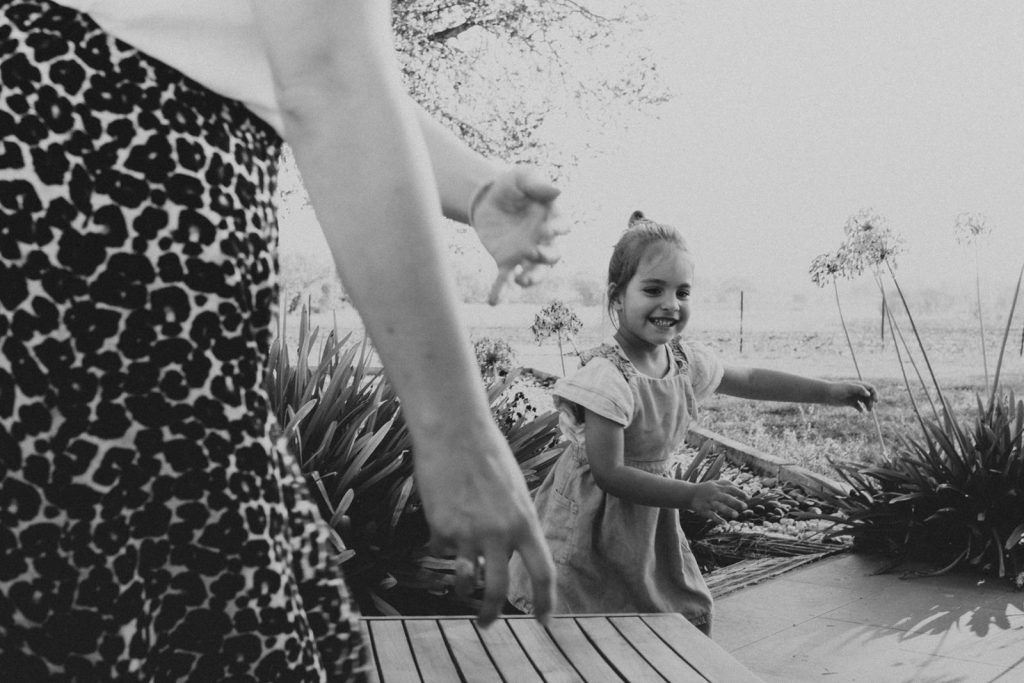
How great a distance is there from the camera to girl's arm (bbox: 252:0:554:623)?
801mm

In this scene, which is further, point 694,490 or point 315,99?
point 694,490

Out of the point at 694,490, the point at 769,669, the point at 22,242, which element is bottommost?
the point at 769,669

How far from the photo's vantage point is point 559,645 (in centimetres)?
210

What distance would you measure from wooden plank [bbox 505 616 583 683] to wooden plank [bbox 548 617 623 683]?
0.05 feet

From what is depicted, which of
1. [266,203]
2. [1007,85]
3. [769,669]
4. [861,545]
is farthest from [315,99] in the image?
[1007,85]

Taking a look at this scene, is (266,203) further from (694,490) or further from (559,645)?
(694,490)

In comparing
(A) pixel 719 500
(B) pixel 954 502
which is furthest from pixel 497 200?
(B) pixel 954 502

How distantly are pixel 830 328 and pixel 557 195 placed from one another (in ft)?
45.3

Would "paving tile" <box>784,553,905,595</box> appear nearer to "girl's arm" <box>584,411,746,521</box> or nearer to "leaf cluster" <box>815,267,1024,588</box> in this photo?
"leaf cluster" <box>815,267,1024,588</box>

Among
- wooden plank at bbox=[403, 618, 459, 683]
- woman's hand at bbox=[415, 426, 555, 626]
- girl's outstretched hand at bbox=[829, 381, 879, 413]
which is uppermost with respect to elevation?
woman's hand at bbox=[415, 426, 555, 626]

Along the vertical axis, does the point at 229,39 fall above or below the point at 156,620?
above

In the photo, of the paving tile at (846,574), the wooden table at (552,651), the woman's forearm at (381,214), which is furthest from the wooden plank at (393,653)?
the paving tile at (846,574)

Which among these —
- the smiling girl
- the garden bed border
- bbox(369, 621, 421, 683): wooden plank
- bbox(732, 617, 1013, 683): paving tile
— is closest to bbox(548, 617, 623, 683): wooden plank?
bbox(369, 621, 421, 683): wooden plank

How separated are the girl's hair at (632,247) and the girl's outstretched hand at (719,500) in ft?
2.60
